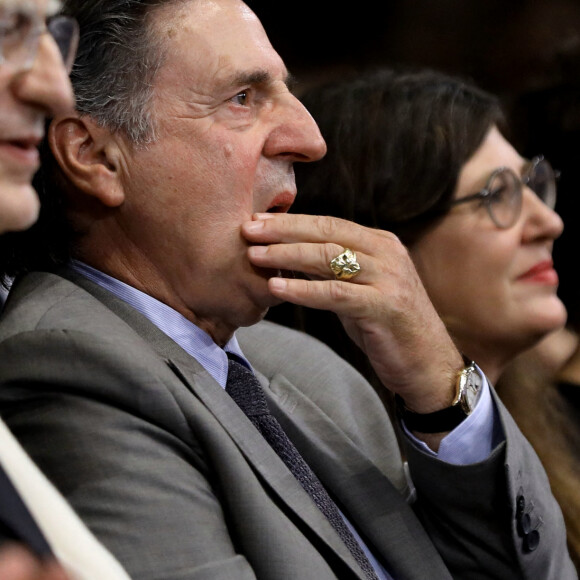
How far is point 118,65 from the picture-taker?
1.66 meters

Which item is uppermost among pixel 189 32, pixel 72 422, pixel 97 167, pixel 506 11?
pixel 189 32

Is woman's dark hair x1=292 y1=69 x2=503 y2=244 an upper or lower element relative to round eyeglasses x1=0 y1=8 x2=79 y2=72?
lower

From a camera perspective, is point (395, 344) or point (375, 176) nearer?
point (395, 344)

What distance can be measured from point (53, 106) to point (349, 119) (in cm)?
133

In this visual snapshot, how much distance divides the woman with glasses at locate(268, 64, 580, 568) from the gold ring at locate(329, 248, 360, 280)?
703 millimetres

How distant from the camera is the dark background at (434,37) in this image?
3934mm

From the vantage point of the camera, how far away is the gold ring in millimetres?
1688

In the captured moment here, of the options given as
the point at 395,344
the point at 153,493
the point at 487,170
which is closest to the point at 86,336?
the point at 153,493

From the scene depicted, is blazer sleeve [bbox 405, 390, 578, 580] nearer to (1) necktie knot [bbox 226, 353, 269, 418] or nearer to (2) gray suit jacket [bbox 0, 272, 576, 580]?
(2) gray suit jacket [bbox 0, 272, 576, 580]

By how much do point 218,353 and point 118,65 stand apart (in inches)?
20.8

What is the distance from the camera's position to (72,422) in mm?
1332

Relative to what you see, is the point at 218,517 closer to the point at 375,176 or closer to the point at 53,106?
the point at 53,106

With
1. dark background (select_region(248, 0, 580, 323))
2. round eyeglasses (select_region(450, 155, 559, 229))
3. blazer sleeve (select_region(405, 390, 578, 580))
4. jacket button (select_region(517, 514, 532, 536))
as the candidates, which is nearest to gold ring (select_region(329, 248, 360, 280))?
blazer sleeve (select_region(405, 390, 578, 580))

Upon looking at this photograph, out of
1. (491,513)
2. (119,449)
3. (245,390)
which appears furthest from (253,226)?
(491,513)
